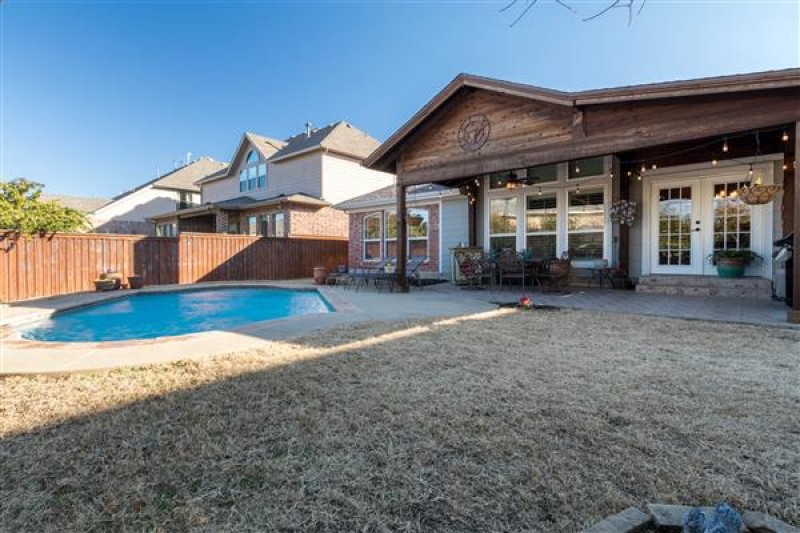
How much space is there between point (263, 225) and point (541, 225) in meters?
13.8

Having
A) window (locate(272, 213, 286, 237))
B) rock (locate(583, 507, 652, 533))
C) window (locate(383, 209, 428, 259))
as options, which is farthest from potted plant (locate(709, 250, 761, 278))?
window (locate(272, 213, 286, 237))

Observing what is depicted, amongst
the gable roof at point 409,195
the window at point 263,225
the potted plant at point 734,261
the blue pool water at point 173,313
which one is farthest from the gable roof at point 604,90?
the window at point 263,225

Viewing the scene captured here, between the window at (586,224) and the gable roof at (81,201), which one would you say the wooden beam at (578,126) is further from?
the gable roof at (81,201)

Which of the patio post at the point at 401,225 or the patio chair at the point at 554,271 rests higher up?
the patio post at the point at 401,225

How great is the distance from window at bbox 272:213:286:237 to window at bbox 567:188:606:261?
12.4 meters

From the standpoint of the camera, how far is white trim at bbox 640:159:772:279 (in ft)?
26.3

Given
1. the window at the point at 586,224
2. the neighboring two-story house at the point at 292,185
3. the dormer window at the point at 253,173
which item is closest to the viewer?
the window at the point at 586,224

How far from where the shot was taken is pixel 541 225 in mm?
10906

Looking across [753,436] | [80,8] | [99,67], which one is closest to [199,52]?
[99,67]

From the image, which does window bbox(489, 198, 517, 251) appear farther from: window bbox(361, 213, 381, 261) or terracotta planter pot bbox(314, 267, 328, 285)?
terracotta planter pot bbox(314, 267, 328, 285)

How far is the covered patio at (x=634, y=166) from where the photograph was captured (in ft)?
19.0

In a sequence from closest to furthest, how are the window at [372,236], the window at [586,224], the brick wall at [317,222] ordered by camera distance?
the window at [586,224] → the window at [372,236] → the brick wall at [317,222]

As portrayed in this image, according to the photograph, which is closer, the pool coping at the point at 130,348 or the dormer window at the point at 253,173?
the pool coping at the point at 130,348

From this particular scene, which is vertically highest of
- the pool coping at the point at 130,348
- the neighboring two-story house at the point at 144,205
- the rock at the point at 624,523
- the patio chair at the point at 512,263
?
the neighboring two-story house at the point at 144,205
